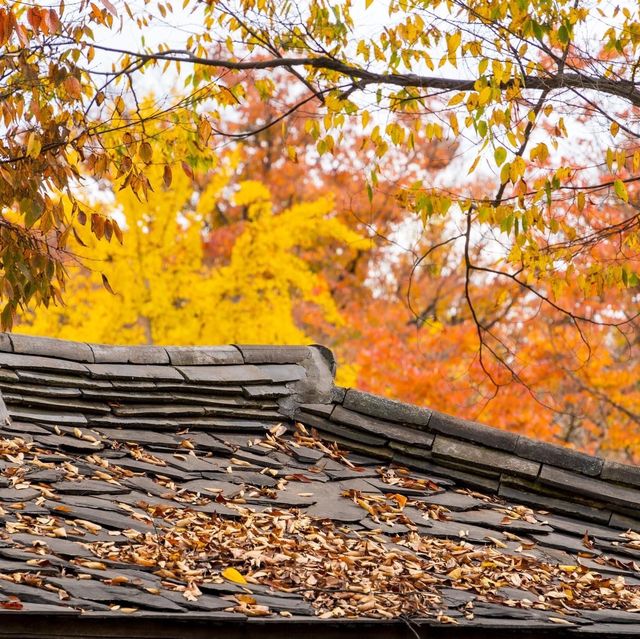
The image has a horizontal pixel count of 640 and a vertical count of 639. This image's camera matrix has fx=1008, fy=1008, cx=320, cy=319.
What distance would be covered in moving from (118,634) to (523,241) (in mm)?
4420

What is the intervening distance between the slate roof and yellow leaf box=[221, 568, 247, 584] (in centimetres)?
1

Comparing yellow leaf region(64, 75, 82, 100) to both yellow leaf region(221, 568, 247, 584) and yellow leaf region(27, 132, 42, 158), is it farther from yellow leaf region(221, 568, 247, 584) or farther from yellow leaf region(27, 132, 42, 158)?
yellow leaf region(221, 568, 247, 584)

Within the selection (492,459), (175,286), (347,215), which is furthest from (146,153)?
(347,215)

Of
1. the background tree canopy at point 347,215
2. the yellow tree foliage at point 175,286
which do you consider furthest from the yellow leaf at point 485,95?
the yellow tree foliage at point 175,286

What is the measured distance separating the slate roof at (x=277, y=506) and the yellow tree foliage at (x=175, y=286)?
39.6 feet

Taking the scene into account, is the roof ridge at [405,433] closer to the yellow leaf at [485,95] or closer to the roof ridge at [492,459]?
the roof ridge at [492,459]

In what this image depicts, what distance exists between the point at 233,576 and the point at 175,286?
15.1m

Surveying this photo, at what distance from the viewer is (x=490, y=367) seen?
17047 millimetres

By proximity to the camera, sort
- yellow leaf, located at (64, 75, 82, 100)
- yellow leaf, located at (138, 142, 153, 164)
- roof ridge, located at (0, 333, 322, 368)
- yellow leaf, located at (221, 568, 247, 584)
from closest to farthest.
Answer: yellow leaf, located at (221, 568, 247, 584)
yellow leaf, located at (64, 75, 82, 100)
yellow leaf, located at (138, 142, 153, 164)
roof ridge, located at (0, 333, 322, 368)

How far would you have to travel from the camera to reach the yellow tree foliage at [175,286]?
60.0 ft

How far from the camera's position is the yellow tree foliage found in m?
18.3

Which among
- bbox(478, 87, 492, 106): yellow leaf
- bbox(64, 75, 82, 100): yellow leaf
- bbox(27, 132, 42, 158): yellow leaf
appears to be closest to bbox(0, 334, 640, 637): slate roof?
bbox(27, 132, 42, 158): yellow leaf

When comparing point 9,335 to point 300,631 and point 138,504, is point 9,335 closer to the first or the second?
point 138,504

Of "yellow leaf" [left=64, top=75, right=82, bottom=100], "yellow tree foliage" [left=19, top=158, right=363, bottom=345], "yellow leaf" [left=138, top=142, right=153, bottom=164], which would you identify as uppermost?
"yellow tree foliage" [left=19, top=158, right=363, bottom=345]
